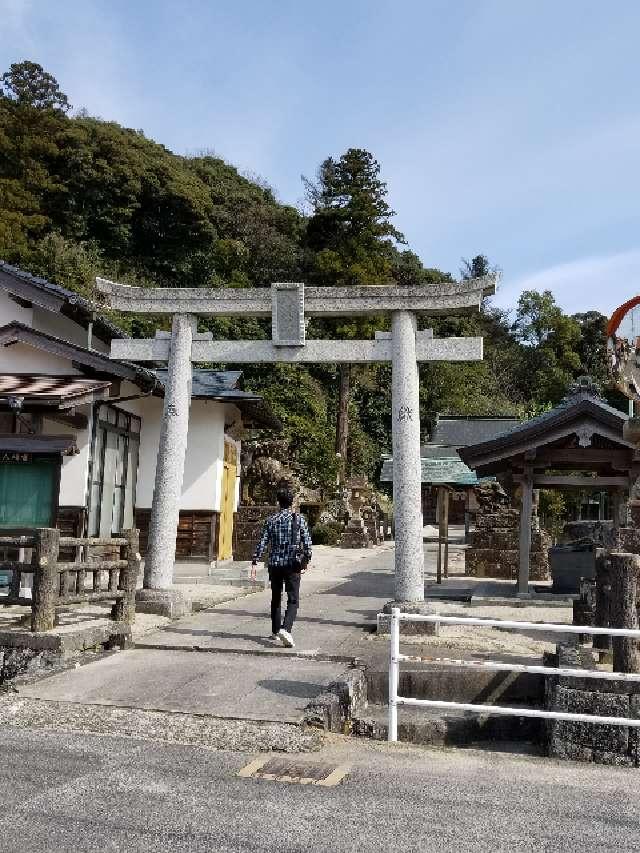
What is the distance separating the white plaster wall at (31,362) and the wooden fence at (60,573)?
4629mm

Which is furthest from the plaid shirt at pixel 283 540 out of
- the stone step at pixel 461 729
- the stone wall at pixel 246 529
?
the stone wall at pixel 246 529

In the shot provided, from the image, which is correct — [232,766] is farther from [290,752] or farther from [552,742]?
[552,742]

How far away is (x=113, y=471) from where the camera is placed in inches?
589

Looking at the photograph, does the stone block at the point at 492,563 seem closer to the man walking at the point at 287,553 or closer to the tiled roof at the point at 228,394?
the tiled roof at the point at 228,394

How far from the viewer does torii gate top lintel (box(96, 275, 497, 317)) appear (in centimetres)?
1089

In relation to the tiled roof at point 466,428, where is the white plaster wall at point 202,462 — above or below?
below

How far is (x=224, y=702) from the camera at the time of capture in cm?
653

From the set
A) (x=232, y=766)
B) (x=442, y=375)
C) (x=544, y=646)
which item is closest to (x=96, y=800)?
(x=232, y=766)

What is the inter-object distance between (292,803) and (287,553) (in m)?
4.51

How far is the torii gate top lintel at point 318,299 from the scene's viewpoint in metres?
10.9

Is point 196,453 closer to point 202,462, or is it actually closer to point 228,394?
point 202,462

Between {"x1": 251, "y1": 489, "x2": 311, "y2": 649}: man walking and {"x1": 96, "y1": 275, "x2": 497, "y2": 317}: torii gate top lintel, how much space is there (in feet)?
11.6

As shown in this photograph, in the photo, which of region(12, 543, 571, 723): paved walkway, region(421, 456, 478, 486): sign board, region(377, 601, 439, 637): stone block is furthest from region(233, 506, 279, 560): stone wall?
region(377, 601, 439, 637): stone block

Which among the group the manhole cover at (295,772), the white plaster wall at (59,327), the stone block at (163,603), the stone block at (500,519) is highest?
the white plaster wall at (59,327)
